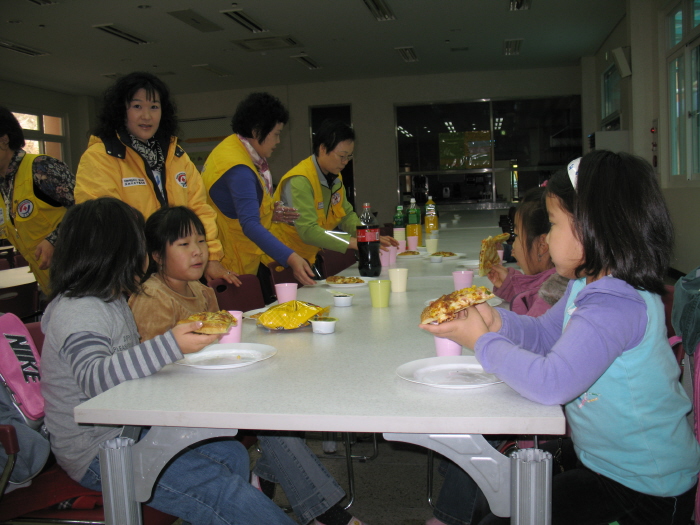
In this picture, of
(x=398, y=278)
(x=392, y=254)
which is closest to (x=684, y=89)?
(x=392, y=254)

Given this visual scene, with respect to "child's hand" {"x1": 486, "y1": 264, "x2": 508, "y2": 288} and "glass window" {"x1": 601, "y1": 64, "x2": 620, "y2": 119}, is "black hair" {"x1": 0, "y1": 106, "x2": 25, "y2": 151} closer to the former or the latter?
"child's hand" {"x1": 486, "y1": 264, "x2": 508, "y2": 288}

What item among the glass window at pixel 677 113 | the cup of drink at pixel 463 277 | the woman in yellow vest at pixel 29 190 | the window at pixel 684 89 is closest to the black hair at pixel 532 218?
the cup of drink at pixel 463 277

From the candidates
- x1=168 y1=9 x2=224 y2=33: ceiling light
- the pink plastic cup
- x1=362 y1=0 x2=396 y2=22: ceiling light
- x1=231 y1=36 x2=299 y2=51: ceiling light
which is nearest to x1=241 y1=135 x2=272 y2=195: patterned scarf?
the pink plastic cup

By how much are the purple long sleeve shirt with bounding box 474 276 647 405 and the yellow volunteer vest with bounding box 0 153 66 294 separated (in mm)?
2544

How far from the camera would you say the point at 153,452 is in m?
1.00

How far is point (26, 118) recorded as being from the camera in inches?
410

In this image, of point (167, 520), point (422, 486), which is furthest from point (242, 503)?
point (422, 486)

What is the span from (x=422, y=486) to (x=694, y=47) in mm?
5616

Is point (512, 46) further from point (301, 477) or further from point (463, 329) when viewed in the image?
point (463, 329)

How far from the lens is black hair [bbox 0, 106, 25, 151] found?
2.80 meters

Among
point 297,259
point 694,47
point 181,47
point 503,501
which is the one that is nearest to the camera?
point 503,501

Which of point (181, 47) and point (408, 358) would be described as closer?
point (408, 358)

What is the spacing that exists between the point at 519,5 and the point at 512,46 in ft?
6.67

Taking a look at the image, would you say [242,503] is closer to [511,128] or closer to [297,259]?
[297,259]
